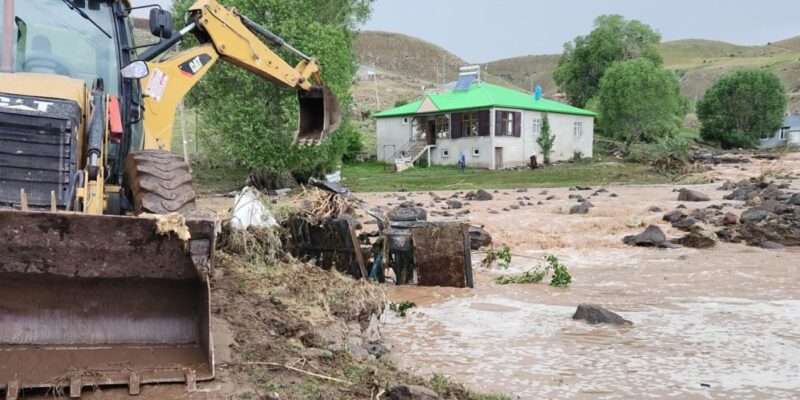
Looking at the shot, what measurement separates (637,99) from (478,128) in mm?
14491

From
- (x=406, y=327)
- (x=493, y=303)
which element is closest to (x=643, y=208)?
(x=493, y=303)

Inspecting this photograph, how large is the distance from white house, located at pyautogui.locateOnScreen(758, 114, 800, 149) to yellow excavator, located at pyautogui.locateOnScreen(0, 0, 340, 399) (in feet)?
231

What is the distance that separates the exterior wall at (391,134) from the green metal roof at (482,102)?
0.46 meters

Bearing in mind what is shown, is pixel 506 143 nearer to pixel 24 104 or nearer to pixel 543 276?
pixel 543 276

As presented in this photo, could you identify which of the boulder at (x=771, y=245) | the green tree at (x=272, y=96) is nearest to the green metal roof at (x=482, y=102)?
the green tree at (x=272, y=96)

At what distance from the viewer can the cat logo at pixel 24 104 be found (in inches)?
195

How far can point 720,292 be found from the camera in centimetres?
1048

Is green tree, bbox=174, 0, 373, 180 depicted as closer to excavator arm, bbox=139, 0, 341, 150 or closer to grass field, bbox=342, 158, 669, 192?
grass field, bbox=342, 158, 669, 192

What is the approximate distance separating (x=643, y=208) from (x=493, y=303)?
11144 mm

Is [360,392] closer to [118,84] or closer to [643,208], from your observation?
[118,84]

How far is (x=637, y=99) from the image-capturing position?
164 ft

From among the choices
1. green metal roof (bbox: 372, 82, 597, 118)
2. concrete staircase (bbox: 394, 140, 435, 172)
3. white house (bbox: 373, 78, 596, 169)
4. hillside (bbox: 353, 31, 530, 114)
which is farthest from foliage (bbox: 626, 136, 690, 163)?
hillside (bbox: 353, 31, 530, 114)

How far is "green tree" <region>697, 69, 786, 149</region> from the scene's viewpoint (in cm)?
6181

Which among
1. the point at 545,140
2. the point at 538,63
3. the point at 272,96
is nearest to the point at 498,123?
the point at 545,140
